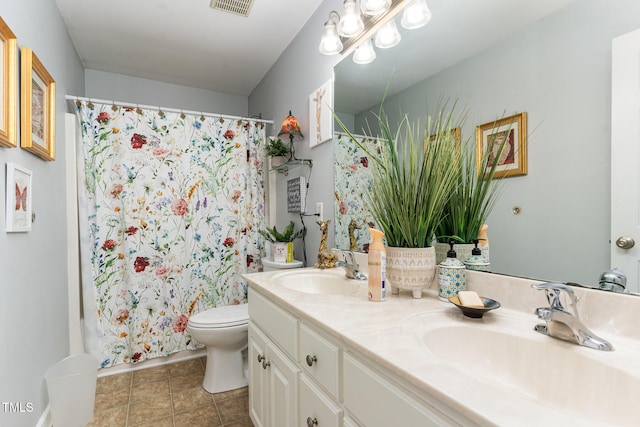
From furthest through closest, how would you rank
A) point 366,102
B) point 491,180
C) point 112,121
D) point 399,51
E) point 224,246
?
point 224,246 < point 112,121 < point 366,102 < point 399,51 < point 491,180

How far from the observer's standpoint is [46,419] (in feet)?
5.14

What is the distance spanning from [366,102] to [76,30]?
218 centimetres

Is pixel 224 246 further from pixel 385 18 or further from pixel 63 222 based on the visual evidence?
pixel 385 18

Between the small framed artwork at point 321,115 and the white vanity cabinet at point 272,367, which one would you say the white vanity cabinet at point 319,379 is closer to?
the white vanity cabinet at point 272,367

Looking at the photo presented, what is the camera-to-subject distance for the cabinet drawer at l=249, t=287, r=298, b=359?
1.05m

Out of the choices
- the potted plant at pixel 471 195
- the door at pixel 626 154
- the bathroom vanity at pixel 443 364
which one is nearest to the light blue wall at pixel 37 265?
the bathroom vanity at pixel 443 364

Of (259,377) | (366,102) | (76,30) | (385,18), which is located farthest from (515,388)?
(76,30)

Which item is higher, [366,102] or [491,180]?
[366,102]

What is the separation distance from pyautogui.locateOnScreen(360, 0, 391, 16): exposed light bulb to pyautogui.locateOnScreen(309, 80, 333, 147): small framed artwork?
0.43m

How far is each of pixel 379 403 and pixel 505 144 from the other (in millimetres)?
826

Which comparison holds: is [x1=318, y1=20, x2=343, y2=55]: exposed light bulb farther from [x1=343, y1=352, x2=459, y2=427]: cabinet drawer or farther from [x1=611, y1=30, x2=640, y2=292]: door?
[x1=343, y1=352, x2=459, y2=427]: cabinet drawer

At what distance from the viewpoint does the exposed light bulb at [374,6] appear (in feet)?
4.59

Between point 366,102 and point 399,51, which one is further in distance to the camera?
point 366,102

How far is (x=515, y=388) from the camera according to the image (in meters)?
0.71
